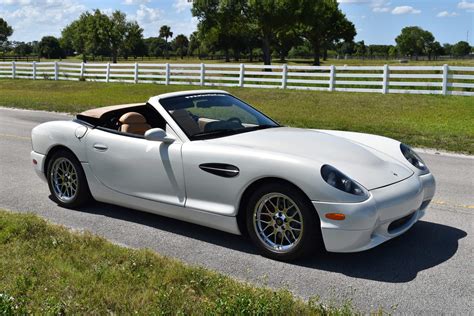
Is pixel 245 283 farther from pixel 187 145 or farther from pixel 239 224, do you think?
pixel 187 145

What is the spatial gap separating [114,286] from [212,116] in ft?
7.84

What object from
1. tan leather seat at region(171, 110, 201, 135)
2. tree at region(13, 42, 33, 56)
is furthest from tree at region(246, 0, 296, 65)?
tree at region(13, 42, 33, 56)

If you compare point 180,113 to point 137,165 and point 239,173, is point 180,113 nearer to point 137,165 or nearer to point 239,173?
point 137,165

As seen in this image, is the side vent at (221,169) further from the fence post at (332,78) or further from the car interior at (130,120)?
the fence post at (332,78)

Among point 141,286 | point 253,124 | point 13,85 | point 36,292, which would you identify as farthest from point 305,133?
point 13,85

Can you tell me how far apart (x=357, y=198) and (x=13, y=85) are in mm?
33037

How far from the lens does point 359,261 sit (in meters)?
4.45

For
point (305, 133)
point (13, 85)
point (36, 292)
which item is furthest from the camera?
point (13, 85)

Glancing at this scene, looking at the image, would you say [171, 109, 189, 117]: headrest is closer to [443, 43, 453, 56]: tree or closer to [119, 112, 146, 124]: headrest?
[119, 112, 146, 124]: headrest

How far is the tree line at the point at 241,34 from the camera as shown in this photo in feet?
160

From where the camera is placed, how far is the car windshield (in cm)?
518

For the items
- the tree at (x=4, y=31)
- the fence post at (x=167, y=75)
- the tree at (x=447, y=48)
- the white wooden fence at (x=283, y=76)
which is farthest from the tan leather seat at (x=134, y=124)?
the tree at (x=447, y=48)

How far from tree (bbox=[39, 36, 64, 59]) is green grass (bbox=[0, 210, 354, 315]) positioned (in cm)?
12109

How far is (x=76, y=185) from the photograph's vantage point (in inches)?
234
